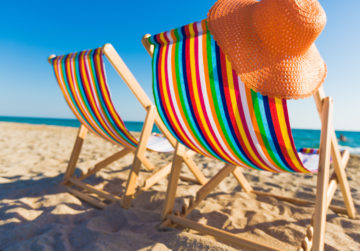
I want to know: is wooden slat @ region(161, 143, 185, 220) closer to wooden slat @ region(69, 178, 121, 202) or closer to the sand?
the sand

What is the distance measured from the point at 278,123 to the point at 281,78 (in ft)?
0.68

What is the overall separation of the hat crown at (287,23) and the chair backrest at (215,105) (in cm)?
18

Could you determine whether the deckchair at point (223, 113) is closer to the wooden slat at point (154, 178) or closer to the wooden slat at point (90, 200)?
the wooden slat at point (154, 178)

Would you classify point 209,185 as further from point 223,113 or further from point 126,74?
point 126,74

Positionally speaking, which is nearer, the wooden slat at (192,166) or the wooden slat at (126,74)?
the wooden slat at (126,74)

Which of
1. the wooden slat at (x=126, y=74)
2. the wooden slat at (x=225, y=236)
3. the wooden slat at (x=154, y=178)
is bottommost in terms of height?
the wooden slat at (x=225, y=236)

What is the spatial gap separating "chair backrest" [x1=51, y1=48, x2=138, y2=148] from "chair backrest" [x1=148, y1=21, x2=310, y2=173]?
0.47 metres

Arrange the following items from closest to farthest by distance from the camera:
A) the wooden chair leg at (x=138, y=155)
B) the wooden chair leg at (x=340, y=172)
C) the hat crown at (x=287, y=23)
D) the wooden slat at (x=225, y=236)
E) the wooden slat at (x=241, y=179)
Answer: the hat crown at (x=287, y=23) → the wooden slat at (x=225, y=236) → the wooden chair leg at (x=340, y=172) → the wooden chair leg at (x=138, y=155) → the wooden slat at (x=241, y=179)

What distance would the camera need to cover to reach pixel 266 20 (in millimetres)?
854

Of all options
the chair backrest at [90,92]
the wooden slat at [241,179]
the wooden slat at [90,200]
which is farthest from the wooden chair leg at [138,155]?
the wooden slat at [241,179]

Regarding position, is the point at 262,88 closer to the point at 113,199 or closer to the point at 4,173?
the point at 113,199

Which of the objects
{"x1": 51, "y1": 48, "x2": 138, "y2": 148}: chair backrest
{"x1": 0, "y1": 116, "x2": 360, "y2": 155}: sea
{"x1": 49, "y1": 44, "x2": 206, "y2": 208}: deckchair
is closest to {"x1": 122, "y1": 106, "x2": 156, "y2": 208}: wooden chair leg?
{"x1": 49, "y1": 44, "x2": 206, "y2": 208}: deckchair

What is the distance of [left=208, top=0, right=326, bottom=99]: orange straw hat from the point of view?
85 centimetres

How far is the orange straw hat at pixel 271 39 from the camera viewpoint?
849mm
